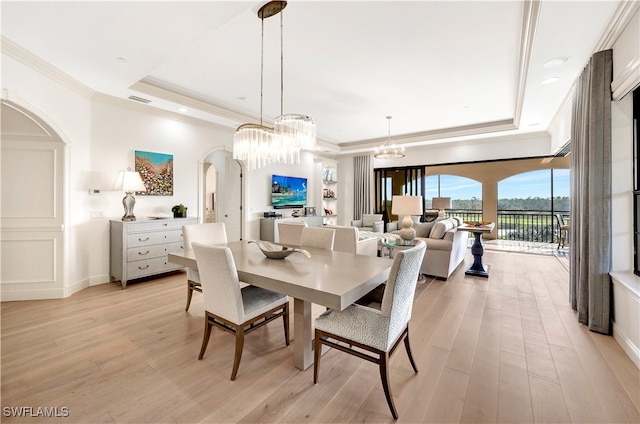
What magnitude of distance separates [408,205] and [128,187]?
4.00 metres

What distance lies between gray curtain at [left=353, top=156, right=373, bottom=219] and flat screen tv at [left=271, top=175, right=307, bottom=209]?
1.68 meters

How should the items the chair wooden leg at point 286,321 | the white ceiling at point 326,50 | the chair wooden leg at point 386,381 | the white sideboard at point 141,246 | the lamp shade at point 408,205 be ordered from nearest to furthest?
the chair wooden leg at point 386,381, the white ceiling at point 326,50, the chair wooden leg at point 286,321, the white sideboard at point 141,246, the lamp shade at point 408,205

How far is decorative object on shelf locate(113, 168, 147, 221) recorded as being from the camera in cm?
395

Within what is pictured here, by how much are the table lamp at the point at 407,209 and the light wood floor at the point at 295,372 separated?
1.29m

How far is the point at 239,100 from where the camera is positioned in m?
4.62

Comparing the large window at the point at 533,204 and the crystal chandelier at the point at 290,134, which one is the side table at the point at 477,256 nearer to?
the crystal chandelier at the point at 290,134

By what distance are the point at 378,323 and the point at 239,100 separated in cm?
417

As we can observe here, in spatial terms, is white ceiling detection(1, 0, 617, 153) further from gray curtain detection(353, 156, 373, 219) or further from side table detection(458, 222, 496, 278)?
gray curtain detection(353, 156, 373, 219)

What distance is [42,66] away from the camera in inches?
120

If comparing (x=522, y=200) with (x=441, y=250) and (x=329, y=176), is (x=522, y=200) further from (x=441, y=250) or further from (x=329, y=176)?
(x=441, y=250)

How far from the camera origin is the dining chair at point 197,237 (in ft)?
10.0

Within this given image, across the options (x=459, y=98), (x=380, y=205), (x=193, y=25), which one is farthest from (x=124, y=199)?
(x=380, y=205)

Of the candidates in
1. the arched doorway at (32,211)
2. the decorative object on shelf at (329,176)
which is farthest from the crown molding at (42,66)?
the decorative object on shelf at (329,176)

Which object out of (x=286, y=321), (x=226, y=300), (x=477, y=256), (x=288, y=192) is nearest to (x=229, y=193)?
(x=288, y=192)
